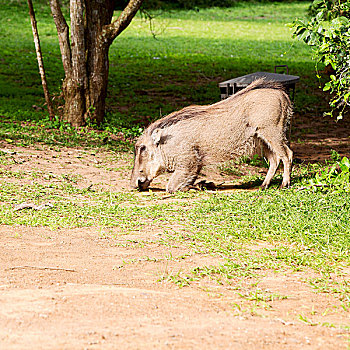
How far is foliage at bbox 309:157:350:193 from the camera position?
5604 millimetres

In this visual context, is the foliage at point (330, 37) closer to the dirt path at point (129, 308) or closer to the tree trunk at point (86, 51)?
the dirt path at point (129, 308)

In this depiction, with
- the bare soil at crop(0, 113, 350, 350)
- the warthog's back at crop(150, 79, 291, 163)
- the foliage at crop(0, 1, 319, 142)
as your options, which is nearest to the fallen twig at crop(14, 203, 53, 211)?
the bare soil at crop(0, 113, 350, 350)

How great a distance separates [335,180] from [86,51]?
5592 millimetres

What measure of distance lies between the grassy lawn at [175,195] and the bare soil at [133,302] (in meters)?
0.20

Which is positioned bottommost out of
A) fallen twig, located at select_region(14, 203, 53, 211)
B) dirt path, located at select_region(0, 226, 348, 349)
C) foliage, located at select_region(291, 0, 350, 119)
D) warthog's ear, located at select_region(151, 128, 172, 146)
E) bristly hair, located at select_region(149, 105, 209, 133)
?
fallen twig, located at select_region(14, 203, 53, 211)

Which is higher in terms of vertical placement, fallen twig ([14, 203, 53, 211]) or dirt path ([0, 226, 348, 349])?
dirt path ([0, 226, 348, 349])

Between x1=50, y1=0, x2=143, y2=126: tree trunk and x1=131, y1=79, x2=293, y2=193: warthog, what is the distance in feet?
11.4

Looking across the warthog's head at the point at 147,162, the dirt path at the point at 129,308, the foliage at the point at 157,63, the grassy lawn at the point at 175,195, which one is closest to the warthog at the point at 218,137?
the warthog's head at the point at 147,162

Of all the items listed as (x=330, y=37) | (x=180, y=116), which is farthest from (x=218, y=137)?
(x=330, y=37)

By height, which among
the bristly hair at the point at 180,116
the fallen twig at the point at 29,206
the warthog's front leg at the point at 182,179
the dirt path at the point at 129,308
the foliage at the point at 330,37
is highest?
the foliage at the point at 330,37

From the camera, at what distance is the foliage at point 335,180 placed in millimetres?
5604

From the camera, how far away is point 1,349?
2.48 m

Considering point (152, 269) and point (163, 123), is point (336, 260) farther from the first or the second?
point (163, 123)

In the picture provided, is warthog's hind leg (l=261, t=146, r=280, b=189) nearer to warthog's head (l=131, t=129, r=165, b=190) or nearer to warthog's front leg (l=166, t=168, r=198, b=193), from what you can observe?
warthog's front leg (l=166, t=168, r=198, b=193)
